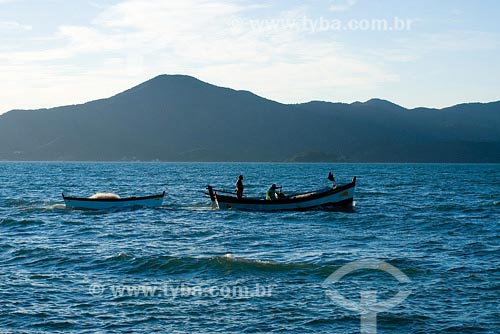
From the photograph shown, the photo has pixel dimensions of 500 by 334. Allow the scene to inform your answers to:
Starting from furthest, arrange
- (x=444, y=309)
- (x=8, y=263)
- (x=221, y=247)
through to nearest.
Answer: (x=221, y=247) < (x=8, y=263) < (x=444, y=309)

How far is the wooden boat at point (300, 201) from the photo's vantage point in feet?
132

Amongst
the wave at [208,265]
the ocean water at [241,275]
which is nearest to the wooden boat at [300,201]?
the ocean water at [241,275]

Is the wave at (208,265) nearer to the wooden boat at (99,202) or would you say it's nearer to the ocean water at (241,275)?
the ocean water at (241,275)

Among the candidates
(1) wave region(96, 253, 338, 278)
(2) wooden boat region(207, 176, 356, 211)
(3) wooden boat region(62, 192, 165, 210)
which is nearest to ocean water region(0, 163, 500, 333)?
(1) wave region(96, 253, 338, 278)

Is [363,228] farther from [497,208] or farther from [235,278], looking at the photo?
[497,208]

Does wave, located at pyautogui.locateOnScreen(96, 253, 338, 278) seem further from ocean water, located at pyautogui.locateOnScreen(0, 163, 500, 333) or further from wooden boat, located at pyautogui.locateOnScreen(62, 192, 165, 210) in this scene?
wooden boat, located at pyautogui.locateOnScreen(62, 192, 165, 210)

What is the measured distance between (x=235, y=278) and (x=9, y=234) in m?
14.5

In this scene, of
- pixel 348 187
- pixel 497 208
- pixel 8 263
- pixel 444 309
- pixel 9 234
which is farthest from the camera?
pixel 497 208

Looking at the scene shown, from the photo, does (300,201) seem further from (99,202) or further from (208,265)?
(208,265)

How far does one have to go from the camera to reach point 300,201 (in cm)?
4038

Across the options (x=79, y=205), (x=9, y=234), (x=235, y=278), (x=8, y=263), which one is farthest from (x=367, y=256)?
(x=79, y=205)

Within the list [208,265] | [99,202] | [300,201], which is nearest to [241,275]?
[208,265]

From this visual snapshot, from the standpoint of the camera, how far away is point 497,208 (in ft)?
148

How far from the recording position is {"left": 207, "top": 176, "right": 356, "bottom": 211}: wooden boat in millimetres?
40375
